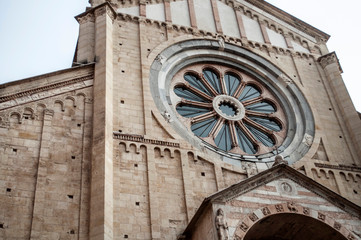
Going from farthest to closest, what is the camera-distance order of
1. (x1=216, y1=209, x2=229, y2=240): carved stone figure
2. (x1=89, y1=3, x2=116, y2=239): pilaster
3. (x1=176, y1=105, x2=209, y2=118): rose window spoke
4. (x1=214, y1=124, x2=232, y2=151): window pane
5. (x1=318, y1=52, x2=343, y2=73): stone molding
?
(x1=318, y1=52, x2=343, y2=73): stone molding → (x1=176, y1=105, x2=209, y2=118): rose window spoke → (x1=214, y1=124, x2=232, y2=151): window pane → (x1=89, y1=3, x2=116, y2=239): pilaster → (x1=216, y1=209, x2=229, y2=240): carved stone figure

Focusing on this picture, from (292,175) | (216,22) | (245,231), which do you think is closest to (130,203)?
(245,231)

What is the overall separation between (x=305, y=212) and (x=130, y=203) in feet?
15.0

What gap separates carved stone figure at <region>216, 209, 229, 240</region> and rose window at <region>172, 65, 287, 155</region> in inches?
189

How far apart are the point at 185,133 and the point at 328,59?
852cm

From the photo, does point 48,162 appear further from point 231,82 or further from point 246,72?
point 246,72

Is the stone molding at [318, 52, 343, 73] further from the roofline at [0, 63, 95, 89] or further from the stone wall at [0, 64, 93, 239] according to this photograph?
the stone wall at [0, 64, 93, 239]

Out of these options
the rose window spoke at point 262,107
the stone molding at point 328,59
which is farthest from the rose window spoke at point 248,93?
the stone molding at point 328,59

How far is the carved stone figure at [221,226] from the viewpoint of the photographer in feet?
40.8

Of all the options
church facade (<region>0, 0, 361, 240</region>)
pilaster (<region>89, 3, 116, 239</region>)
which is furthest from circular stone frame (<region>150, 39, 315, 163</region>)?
pilaster (<region>89, 3, 116, 239</region>)

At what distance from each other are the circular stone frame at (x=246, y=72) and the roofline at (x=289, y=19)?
346cm

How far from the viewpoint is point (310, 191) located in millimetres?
14328

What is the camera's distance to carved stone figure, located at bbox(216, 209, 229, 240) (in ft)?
40.8

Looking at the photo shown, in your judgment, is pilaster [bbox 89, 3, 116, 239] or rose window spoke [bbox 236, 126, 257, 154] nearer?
pilaster [bbox 89, 3, 116, 239]

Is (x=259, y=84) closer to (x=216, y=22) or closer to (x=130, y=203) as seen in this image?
(x=216, y=22)
